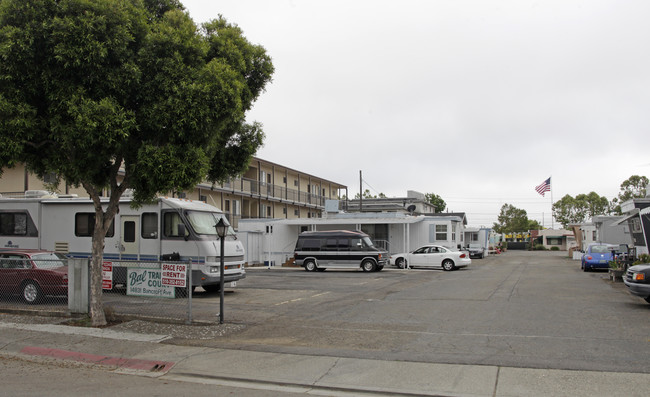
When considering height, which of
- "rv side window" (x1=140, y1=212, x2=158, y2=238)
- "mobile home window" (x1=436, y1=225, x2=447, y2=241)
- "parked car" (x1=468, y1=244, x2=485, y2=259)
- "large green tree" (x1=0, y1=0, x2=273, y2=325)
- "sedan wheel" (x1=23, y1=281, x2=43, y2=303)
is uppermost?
"large green tree" (x1=0, y1=0, x2=273, y2=325)

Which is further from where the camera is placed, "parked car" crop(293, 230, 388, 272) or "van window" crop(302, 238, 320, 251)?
"van window" crop(302, 238, 320, 251)

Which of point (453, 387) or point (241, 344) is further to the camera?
point (241, 344)

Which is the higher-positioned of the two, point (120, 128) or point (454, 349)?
point (120, 128)

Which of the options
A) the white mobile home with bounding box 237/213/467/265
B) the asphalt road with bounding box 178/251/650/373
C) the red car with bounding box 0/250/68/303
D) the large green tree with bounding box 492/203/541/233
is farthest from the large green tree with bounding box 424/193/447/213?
the red car with bounding box 0/250/68/303

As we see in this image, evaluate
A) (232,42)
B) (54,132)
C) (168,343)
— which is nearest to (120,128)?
(54,132)

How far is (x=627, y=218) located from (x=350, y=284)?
492 inches

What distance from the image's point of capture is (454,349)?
8.88m

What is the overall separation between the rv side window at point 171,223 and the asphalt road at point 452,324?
2.22 meters

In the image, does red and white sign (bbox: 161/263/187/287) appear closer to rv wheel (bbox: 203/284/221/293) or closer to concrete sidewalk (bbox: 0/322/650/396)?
concrete sidewalk (bbox: 0/322/650/396)

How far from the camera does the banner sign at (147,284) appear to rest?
11523 millimetres

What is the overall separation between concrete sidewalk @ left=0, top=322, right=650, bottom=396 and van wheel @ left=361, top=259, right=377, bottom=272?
1862 cm

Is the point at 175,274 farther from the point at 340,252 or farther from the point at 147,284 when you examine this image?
the point at 340,252

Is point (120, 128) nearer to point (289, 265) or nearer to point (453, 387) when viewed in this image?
point (453, 387)

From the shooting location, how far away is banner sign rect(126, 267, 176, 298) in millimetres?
11523
